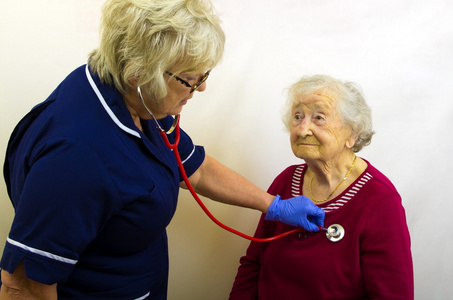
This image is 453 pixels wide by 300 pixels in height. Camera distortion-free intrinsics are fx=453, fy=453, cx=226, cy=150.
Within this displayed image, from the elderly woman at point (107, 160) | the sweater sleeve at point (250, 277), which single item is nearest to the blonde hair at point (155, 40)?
the elderly woman at point (107, 160)

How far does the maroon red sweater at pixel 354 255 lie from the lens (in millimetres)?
1331

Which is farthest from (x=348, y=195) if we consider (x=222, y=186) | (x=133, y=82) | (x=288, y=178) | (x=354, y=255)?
(x=133, y=82)

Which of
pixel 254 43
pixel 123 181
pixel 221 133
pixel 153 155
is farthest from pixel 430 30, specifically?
pixel 123 181

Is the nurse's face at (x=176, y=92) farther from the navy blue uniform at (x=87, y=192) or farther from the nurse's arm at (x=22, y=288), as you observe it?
the nurse's arm at (x=22, y=288)

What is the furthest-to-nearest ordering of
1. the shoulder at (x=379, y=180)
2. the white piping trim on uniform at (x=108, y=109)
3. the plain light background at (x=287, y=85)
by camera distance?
the plain light background at (x=287, y=85) → the shoulder at (x=379, y=180) → the white piping trim on uniform at (x=108, y=109)

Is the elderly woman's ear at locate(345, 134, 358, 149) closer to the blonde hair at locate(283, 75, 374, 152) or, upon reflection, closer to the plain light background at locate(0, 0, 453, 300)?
the blonde hair at locate(283, 75, 374, 152)

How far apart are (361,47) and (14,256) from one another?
154 cm

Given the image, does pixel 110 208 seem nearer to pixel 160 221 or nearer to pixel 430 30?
pixel 160 221

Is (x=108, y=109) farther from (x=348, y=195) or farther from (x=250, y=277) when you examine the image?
(x=250, y=277)

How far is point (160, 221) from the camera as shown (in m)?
1.19

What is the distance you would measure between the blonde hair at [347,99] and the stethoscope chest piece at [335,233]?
293 mm

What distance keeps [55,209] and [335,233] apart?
855mm

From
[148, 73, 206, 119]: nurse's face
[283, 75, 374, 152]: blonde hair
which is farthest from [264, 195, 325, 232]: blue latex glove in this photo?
[148, 73, 206, 119]: nurse's face

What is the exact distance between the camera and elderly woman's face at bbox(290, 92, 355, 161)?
1.45 m
